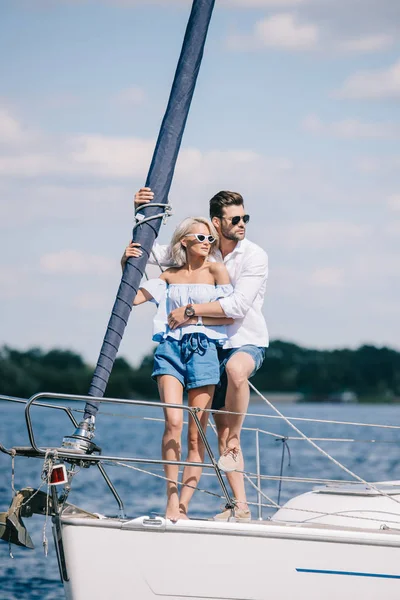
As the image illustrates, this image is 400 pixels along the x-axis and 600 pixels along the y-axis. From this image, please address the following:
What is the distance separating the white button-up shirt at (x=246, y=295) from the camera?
7.39 metres

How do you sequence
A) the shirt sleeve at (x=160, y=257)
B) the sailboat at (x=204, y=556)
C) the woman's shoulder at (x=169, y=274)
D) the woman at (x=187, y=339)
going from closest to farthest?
the sailboat at (x=204, y=556) < the woman at (x=187, y=339) < the woman's shoulder at (x=169, y=274) < the shirt sleeve at (x=160, y=257)

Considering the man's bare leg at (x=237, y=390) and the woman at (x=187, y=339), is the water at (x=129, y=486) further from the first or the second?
the man's bare leg at (x=237, y=390)

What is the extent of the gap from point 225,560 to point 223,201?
2499mm

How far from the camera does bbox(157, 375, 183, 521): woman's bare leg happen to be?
7.21 m

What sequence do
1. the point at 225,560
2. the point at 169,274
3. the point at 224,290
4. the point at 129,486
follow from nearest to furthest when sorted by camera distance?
the point at 225,560, the point at 224,290, the point at 169,274, the point at 129,486

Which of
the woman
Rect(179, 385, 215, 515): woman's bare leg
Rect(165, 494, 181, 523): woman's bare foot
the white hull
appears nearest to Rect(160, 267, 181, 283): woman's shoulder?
the woman

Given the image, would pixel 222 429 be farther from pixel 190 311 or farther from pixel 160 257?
pixel 160 257

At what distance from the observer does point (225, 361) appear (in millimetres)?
7609

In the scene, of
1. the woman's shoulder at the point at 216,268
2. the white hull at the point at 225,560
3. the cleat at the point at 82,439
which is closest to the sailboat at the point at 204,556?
the white hull at the point at 225,560

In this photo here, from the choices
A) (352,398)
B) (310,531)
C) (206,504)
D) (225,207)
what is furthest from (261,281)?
(352,398)

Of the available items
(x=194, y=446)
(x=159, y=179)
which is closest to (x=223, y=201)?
(x=159, y=179)

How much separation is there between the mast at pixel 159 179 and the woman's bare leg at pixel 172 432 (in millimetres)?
418

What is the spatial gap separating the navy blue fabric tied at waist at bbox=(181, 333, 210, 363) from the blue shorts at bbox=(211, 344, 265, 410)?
26 cm

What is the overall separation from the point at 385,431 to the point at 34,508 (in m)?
63.4
